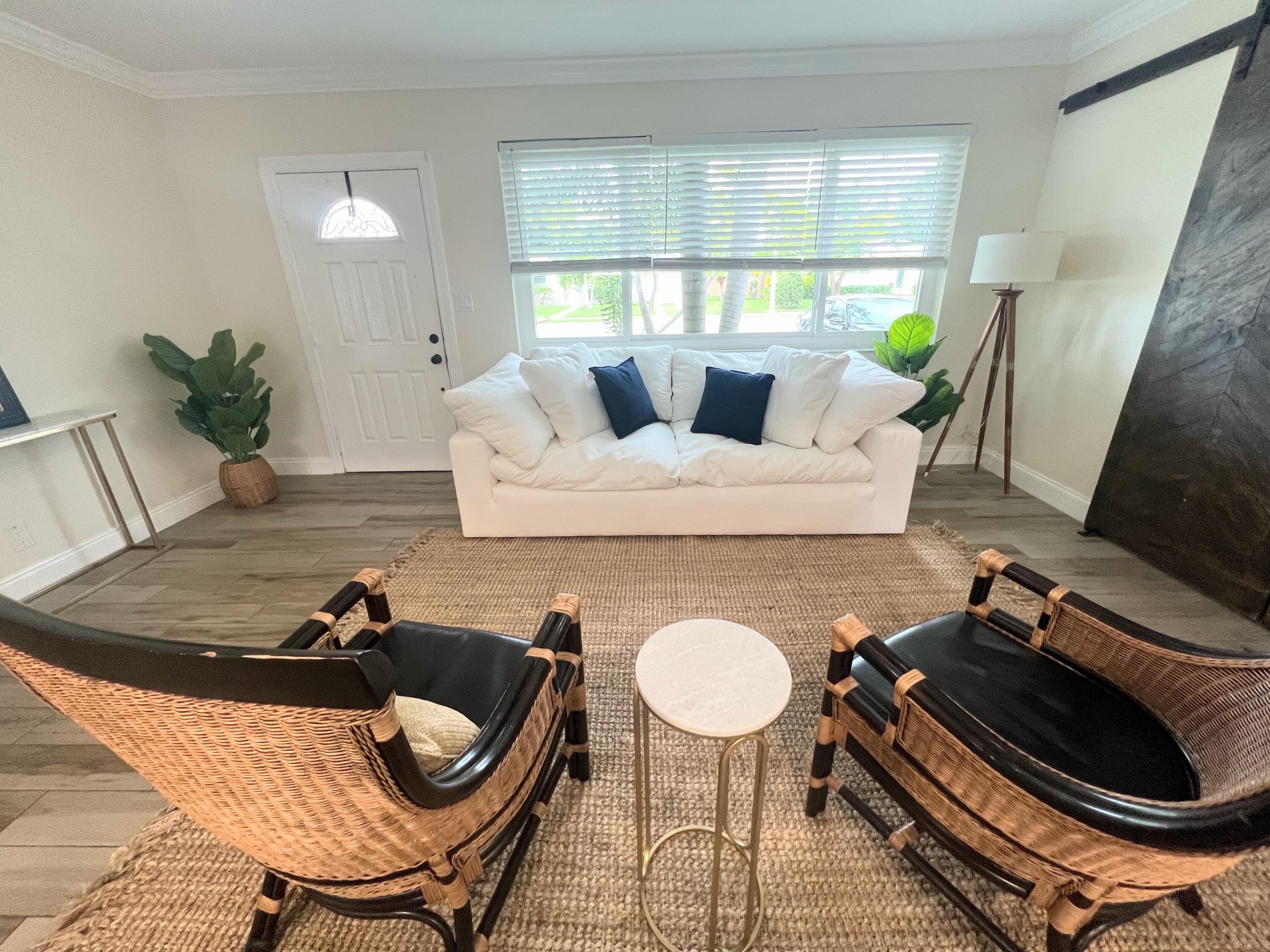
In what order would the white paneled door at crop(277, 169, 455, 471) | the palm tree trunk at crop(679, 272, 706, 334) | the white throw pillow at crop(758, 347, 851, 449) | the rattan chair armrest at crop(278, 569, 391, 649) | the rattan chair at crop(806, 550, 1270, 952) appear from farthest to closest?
the palm tree trunk at crop(679, 272, 706, 334) < the white paneled door at crop(277, 169, 455, 471) < the white throw pillow at crop(758, 347, 851, 449) < the rattan chair armrest at crop(278, 569, 391, 649) < the rattan chair at crop(806, 550, 1270, 952)

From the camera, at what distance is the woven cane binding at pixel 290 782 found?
59cm

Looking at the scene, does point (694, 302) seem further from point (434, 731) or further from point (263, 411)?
point (434, 731)

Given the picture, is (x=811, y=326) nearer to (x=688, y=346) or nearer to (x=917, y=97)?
(x=688, y=346)

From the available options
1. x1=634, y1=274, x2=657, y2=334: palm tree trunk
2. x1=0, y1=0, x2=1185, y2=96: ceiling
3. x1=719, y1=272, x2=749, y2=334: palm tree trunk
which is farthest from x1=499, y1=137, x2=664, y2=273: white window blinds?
x1=719, y1=272, x2=749, y2=334: palm tree trunk

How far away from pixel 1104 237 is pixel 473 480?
3.50 meters

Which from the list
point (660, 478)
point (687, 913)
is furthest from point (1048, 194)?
point (687, 913)

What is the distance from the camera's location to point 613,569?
7.80 feet

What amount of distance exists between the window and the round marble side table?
9.31ft

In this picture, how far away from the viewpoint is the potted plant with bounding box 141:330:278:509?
2.79 meters

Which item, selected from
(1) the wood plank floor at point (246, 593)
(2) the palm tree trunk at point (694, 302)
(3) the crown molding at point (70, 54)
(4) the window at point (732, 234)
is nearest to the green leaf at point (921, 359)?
(4) the window at point (732, 234)

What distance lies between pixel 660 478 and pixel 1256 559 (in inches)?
94.5

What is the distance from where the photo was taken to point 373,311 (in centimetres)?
338

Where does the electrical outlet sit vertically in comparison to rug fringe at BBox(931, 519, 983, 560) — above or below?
above

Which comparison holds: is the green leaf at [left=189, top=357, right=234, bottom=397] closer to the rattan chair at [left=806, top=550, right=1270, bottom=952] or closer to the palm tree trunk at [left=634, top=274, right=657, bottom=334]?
the palm tree trunk at [left=634, top=274, right=657, bottom=334]
